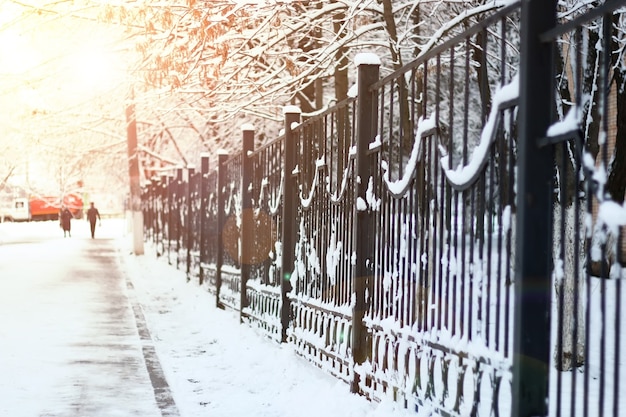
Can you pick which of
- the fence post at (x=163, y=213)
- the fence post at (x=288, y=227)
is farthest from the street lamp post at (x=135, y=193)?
the fence post at (x=288, y=227)

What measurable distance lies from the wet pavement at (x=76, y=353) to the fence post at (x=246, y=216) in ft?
4.63

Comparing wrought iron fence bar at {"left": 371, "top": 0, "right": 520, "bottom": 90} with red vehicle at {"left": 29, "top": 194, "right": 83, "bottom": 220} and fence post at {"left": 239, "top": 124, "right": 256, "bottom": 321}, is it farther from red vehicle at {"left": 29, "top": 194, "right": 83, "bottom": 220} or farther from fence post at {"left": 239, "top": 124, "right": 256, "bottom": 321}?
red vehicle at {"left": 29, "top": 194, "right": 83, "bottom": 220}

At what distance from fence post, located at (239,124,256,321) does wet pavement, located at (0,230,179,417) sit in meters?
1.41

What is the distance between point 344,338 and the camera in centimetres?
681

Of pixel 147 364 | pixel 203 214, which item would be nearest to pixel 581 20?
pixel 147 364

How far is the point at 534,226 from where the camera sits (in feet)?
11.8

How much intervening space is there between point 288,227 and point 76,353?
8.98 feet

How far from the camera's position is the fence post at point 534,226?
359cm

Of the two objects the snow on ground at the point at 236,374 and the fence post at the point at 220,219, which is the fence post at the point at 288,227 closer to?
the snow on ground at the point at 236,374

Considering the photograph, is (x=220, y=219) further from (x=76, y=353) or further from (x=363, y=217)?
(x=363, y=217)

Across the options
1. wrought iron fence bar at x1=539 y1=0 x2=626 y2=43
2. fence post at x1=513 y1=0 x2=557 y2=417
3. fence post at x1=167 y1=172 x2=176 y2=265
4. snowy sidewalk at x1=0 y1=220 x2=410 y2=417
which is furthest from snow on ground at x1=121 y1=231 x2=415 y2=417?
fence post at x1=167 y1=172 x2=176 y2=265

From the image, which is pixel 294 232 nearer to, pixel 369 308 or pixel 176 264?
pixel 369 308

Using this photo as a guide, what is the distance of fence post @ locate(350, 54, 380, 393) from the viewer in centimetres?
632

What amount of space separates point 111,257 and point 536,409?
26.3 m
